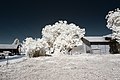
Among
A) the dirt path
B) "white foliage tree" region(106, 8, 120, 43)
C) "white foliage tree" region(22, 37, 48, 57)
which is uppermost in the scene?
"white foliage tree" region(106, 8, 120, 43)

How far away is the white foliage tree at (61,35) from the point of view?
38.4 meters

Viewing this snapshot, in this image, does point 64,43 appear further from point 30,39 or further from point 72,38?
point 30,39

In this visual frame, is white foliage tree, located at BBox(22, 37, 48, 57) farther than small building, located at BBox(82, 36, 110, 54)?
No

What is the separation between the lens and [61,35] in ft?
127

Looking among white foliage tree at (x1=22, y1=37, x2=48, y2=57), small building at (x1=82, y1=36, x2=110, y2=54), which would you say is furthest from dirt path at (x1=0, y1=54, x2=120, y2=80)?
small building at (x1=82, y1=36, x2=110, y2=54)

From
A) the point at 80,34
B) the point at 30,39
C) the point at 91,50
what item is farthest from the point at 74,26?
the point at 30,39

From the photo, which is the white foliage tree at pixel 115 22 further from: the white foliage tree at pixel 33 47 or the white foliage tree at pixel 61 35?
the white foliage tree at pixel 33 47

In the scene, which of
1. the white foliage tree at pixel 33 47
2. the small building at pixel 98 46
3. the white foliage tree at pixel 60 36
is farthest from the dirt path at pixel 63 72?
the small building at pixel 98 46

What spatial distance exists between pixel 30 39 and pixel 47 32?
8.44 meters

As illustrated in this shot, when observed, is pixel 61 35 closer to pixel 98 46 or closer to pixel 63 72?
pixel 98 46

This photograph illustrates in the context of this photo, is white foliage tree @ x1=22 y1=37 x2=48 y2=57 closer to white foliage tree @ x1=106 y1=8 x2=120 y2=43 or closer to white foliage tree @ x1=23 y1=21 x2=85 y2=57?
white foliage tree @ x1=23 y1=21 x2=85 y2=57

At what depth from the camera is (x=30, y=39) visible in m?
30.7

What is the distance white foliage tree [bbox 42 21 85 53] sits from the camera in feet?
126

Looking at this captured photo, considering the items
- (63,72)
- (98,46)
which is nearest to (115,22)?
(98,46)
